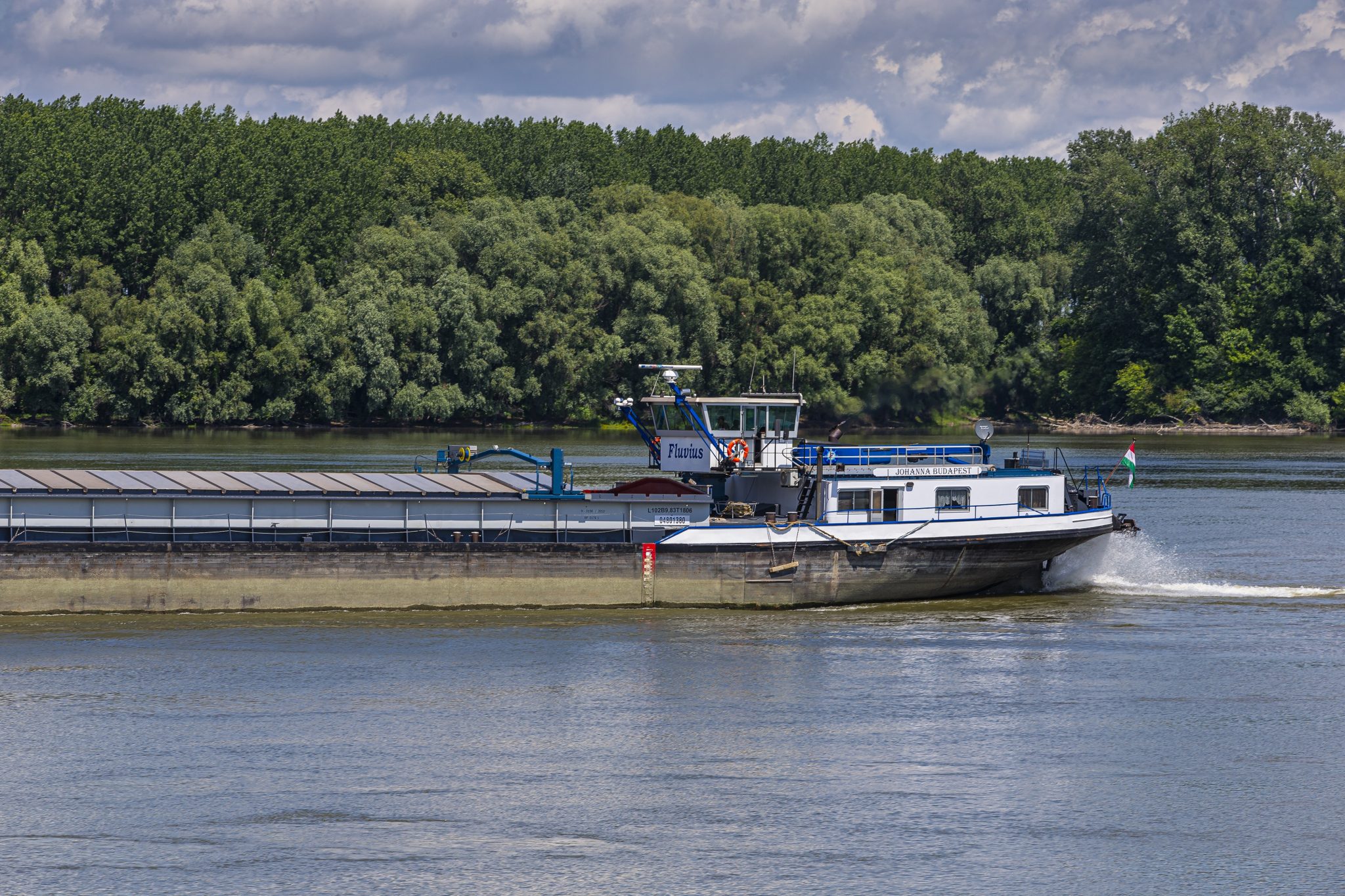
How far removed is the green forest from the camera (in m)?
122

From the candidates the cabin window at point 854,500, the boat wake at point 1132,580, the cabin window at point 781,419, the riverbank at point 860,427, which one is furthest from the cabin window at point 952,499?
the riverbank at point 860,427

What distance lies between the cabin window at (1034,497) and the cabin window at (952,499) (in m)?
1.68

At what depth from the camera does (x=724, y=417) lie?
4284 cm

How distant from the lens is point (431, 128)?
6742 inches

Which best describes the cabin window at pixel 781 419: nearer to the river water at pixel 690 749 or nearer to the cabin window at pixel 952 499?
the cabin window at pixel 952 499

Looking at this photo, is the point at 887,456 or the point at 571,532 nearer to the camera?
the point at 571,532

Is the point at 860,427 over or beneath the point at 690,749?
over

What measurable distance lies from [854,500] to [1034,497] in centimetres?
554

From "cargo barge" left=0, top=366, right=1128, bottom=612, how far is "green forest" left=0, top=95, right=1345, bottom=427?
8194 cm

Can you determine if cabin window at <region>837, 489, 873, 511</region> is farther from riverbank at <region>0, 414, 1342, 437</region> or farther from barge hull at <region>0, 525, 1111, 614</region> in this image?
riverbank at <region>0, 414, 1342, 437</region>

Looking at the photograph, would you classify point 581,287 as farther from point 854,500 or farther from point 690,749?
point 690,749

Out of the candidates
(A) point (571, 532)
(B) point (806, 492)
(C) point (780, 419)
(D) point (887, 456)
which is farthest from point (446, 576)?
(D) point (887, 456)

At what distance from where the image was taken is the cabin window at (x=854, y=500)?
40812mm

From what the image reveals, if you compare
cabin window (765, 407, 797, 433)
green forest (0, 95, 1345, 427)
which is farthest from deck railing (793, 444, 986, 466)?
green forest (0, 95, 1345, 427)
